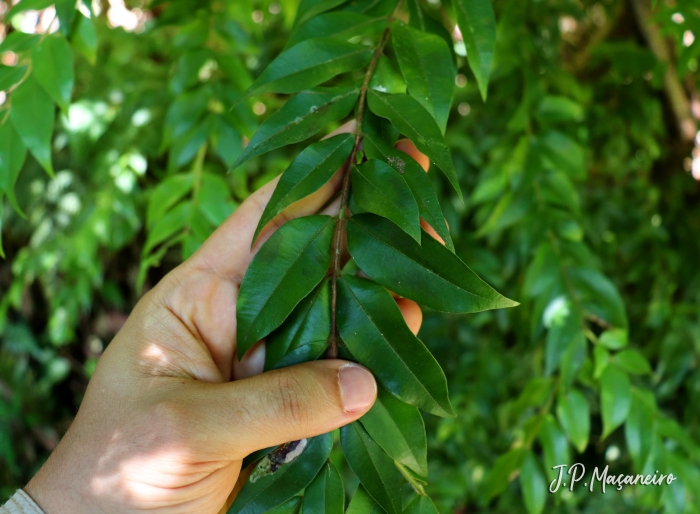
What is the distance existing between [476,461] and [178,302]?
902mm

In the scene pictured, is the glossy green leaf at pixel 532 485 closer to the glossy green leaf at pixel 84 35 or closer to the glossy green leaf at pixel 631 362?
the glossy green leaf at pixel 631 362

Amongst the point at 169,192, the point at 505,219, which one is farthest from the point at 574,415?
the point at 169,192

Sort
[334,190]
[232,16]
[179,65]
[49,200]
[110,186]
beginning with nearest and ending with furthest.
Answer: [334,190]
[179,65]
[232,16]
[110,186]
[49,200]

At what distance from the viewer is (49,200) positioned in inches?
66.1

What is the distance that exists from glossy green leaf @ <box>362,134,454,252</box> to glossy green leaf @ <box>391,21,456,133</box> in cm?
7

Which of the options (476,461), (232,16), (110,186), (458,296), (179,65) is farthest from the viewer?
(476,461)

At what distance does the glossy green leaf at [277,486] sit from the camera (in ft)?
1.50

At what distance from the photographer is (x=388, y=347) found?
452mm

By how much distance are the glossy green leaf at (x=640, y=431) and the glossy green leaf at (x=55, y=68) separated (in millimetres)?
810

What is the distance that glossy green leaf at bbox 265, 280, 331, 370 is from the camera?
47 cm

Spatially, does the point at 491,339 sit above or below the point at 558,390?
below

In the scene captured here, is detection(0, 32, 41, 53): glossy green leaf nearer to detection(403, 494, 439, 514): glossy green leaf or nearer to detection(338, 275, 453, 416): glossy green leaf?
detection(338, 275, 453, 416): glossy green leaf

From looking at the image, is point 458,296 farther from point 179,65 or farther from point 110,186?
point 110,186

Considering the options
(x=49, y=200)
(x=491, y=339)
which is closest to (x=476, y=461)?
(x=491, y=339)
